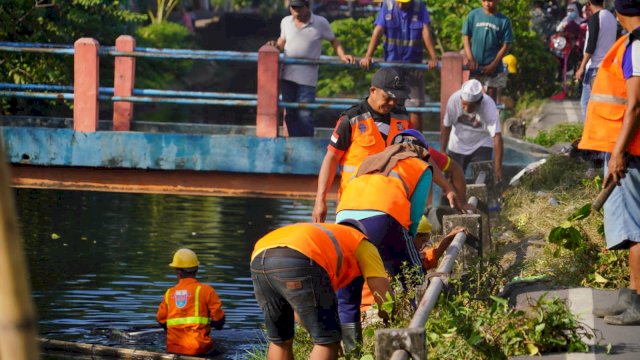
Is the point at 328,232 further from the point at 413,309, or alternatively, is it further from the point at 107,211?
the point at 107,211

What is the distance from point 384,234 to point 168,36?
2957 centimetres

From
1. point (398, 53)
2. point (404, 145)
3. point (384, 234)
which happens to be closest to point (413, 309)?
point (384, 234)

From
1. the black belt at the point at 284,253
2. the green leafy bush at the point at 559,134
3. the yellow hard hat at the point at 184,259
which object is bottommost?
the yellow hard hat at the point at 184,259

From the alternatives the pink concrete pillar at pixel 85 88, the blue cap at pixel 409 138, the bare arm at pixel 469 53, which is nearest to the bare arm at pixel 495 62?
the bare arm at pixel 469 53

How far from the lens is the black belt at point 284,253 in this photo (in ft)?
19.0

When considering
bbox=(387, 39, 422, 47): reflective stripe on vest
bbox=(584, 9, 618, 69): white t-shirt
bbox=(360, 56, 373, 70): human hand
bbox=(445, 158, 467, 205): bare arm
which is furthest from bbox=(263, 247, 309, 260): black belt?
bbox=(387, 39, 422, 47): reflective stripe on vest

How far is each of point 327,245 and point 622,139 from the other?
68.2 inches

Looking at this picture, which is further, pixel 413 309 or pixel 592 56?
pixel 592 56

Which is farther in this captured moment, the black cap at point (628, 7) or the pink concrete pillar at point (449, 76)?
the pink concrete pillar at point (449, 76)

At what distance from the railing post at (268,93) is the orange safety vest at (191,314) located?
262cm

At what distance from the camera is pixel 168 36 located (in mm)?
36000

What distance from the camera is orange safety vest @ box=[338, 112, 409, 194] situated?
28.2 ft

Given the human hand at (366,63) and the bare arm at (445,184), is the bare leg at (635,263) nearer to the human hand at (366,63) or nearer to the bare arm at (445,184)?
the bare arm at (445,184)

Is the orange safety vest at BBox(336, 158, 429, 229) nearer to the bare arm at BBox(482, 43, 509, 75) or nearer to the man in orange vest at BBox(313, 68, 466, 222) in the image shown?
the man in orange vest at BBox(313, 68, 466, 222)
